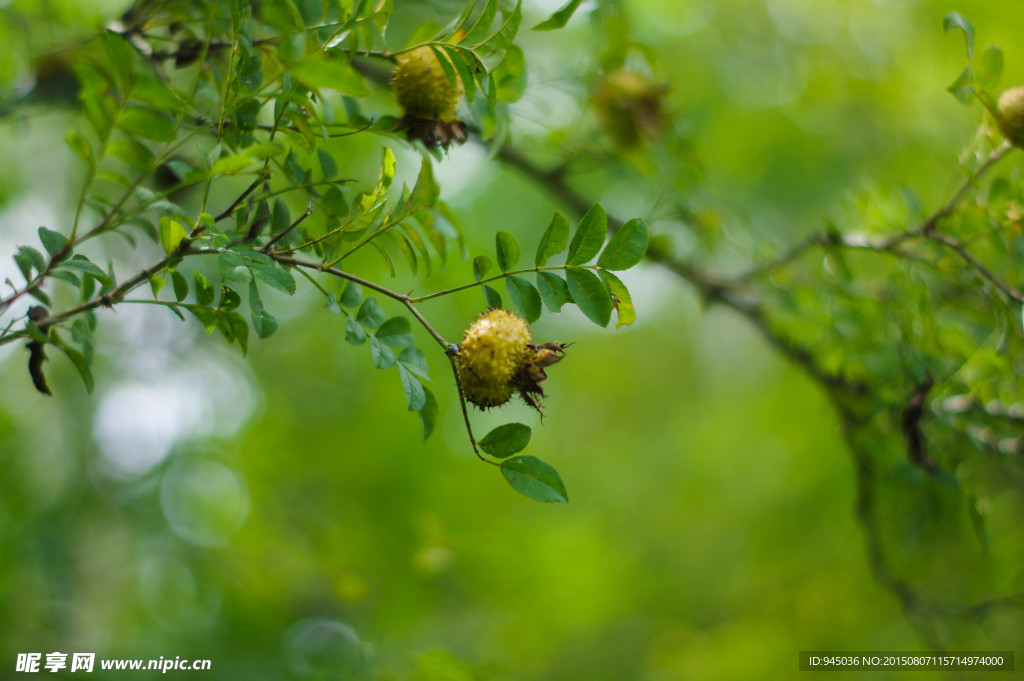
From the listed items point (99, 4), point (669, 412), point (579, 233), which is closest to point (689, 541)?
point (669, 412)

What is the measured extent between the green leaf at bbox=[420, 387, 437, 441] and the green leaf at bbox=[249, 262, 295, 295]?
0.27 m

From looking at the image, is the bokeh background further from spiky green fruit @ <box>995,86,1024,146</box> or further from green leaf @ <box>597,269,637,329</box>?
green leaf @ <box>597,269,637,329</box>

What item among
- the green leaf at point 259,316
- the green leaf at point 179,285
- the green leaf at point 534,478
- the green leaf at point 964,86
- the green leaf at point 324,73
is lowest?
the green leaf at point 534,478

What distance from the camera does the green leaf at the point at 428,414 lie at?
101cm

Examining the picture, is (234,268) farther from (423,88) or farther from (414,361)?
(423,88)

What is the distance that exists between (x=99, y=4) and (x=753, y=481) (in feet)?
15.5

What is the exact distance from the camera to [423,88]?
1229 millimetres

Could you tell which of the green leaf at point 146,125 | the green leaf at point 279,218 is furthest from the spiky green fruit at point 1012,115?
A: the green leaf at point 146,125

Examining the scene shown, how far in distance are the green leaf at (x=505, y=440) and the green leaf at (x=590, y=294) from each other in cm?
22

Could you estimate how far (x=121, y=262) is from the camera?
3.99m

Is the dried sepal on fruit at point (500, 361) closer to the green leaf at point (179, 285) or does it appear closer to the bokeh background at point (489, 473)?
the green leaf at point (179, 285)

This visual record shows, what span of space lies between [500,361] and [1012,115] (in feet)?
4.06

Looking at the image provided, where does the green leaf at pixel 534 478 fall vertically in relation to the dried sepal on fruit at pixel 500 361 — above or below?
below

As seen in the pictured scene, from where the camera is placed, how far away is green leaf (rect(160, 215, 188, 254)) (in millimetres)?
920
